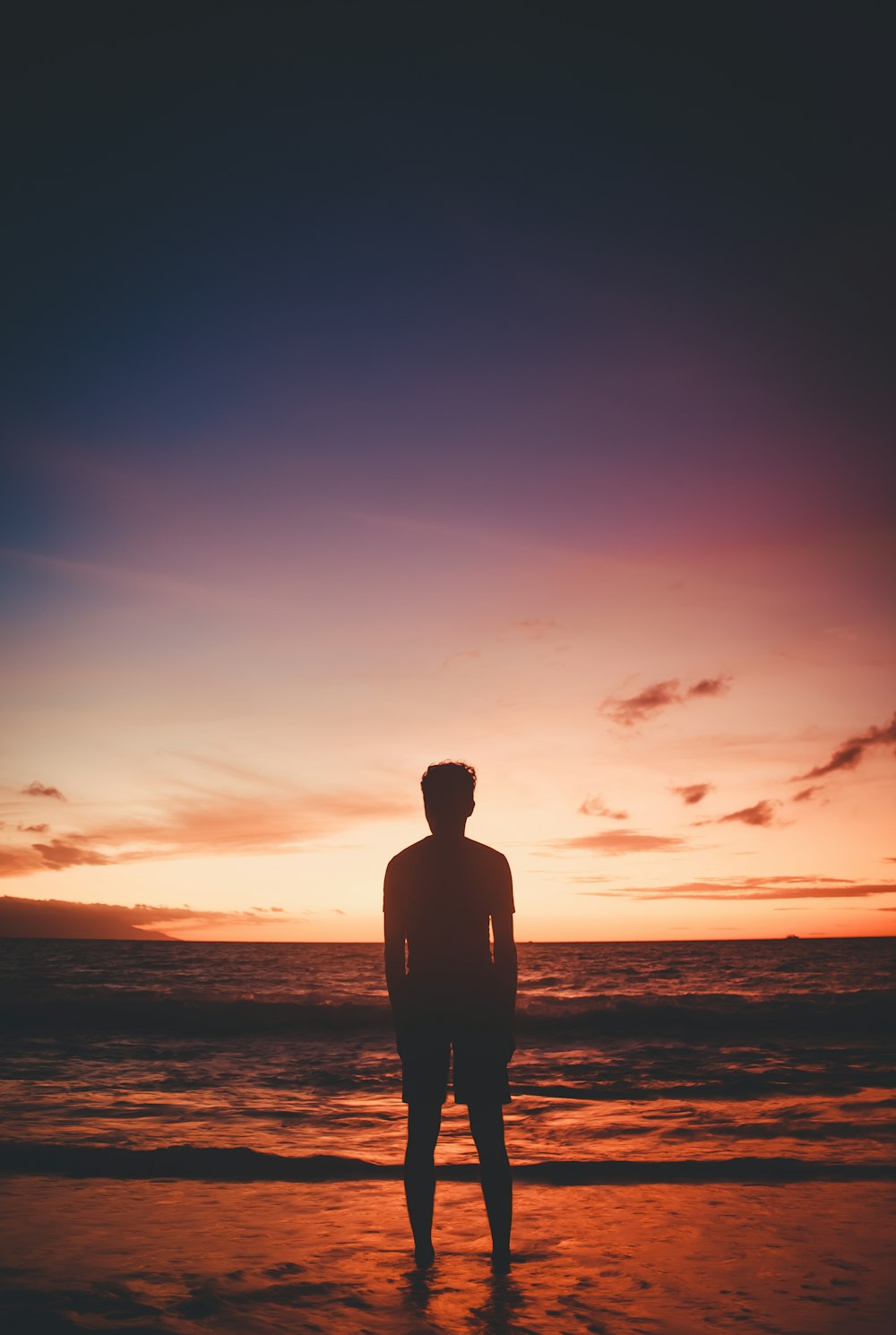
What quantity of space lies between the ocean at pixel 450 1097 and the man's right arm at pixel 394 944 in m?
3.46

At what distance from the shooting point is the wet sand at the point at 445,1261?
3830 millimetres

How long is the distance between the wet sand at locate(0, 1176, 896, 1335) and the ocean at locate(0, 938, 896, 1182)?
0.80 meters

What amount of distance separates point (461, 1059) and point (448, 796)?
1.28 m

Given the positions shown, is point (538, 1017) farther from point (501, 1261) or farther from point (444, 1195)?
point (501, 1261)

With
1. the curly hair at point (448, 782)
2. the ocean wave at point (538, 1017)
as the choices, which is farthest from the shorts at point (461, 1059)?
the ocean wave at point (538, 1017)

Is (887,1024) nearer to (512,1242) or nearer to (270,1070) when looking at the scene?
(270,1070)

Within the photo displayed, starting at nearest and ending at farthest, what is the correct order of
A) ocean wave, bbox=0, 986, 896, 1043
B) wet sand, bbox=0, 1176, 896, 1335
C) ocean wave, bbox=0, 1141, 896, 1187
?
1. wet sand, bbox=0, 1176, 896, 1335
2. ocean wave, bbox=0, 1141, 896, 1187
3. ocean wave, bbox=0, 986, 896, 1043

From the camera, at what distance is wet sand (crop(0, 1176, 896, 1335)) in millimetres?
3830

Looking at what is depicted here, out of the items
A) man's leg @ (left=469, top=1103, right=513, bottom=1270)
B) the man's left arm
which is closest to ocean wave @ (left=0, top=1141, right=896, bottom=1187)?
man's leg @ (left=469, top=1103, right=513, bottom=1270)

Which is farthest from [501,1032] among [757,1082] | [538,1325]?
[757,1082]

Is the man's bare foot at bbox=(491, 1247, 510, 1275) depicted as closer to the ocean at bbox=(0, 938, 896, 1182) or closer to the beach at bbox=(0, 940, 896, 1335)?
the beach at bbox=(0, 940, 896, 1335)

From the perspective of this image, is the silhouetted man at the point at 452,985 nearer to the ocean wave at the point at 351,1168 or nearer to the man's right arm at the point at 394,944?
the man's right arm at the point at 394,944

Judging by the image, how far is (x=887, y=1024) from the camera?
67.4 feet

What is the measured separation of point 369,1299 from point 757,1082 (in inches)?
387
